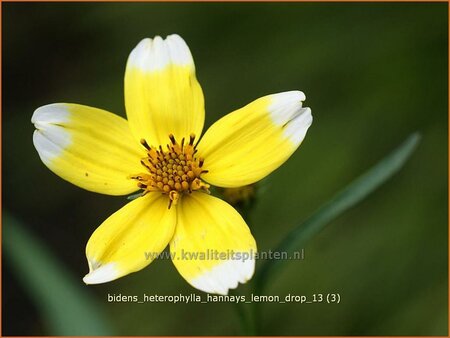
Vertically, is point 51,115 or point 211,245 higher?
point 51,115

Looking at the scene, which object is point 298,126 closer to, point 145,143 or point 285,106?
point 285,106

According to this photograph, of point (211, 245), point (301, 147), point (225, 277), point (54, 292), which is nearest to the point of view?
point (225, 277)

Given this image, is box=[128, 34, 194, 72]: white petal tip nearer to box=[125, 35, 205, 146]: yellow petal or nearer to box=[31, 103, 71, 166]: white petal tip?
box=[125, 35, 205, 146]: yellow petal

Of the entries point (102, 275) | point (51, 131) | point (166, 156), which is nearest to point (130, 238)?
point (102, 275)

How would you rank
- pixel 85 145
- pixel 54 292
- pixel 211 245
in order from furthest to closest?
pixel 54 292, pixel 85 145, pixel 211 245

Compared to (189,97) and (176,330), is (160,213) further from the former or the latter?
(176,330)

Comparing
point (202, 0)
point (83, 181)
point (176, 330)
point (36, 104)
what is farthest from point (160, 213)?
point (36, 104)

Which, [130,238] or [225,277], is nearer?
[225,277]

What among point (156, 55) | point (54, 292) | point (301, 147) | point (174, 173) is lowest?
point (54, 292)
